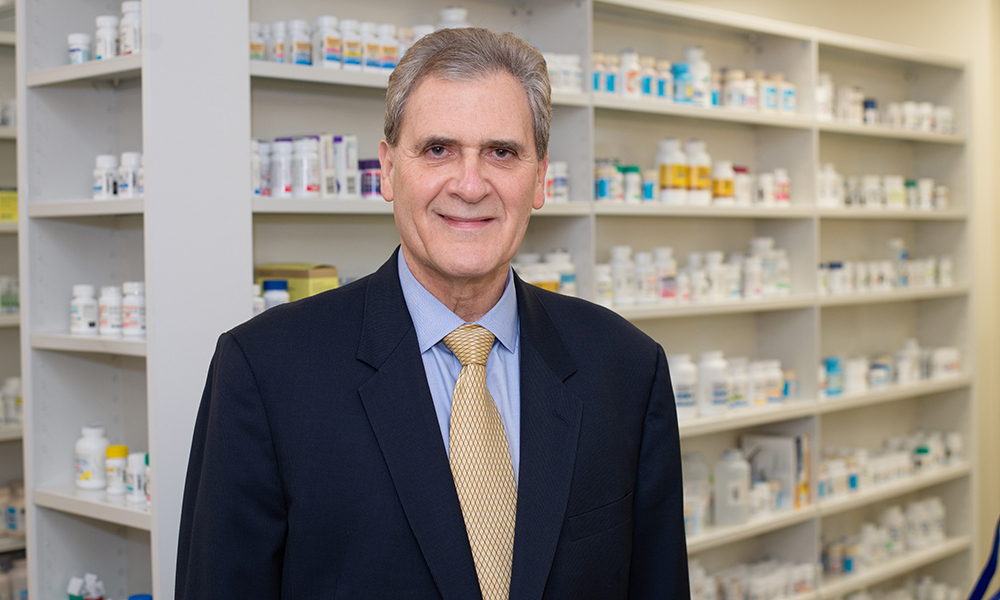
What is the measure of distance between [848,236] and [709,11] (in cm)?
158

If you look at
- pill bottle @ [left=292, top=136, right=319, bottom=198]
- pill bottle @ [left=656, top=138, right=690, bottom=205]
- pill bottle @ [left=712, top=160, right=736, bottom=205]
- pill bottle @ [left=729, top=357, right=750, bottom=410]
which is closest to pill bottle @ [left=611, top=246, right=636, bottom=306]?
pill bottle @ [left=656, top=138, right=690, bottom=205]

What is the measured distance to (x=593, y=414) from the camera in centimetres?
139

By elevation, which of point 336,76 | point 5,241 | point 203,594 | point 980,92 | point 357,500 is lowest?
point 203,594

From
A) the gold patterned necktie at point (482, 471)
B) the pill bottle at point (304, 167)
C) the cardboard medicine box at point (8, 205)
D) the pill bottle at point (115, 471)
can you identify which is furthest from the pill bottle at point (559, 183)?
the gold patterned necktie at point (482, 471)

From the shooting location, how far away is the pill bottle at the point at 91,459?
8.03ft

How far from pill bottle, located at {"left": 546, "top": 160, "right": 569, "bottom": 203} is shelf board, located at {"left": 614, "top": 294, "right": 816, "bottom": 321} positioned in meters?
0.42

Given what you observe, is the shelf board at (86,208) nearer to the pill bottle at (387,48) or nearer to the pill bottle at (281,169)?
the pill bottle at (281,169)

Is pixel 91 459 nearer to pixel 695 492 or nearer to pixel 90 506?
pixel 90 506

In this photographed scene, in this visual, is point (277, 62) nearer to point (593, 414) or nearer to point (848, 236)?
point (593, 414)

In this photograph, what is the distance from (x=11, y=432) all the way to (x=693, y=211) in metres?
2.32

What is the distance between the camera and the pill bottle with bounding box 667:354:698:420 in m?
3.34

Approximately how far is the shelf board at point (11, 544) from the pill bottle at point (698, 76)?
266cm

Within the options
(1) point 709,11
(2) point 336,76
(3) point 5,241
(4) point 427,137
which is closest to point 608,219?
(1) point 709,11

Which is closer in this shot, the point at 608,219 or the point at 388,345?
the point at 388,345
